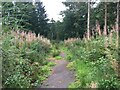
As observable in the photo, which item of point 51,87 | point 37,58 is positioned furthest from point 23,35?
point 51,87

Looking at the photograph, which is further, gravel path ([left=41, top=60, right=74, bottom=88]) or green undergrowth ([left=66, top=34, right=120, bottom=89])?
Result: gravel path ([left=41, top=60, right=74, bottom=88])

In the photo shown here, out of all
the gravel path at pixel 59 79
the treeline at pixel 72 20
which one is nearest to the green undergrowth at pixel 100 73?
the gravel path at pixel 59 79

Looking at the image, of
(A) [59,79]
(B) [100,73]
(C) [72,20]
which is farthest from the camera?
(C) [72,20]

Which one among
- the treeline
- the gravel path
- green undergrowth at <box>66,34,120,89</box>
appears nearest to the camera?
green undergrowth at <box>66,34,120,89</box>

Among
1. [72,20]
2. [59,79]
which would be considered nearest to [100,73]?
[59,79]

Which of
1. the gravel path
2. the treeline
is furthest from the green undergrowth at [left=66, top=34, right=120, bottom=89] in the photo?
the treeline

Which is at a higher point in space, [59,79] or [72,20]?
[72,20]

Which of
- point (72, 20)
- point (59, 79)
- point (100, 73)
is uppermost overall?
point (72, 20)

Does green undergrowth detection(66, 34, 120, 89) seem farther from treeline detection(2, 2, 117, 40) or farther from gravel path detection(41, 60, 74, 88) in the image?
treeline detection(2, 2, 117, 40)

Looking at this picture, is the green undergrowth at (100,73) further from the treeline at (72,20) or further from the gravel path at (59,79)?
the treeline at (72,20)

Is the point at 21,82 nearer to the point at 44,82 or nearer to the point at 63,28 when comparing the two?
the point at 44,82

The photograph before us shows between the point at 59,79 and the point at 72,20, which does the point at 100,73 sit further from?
the point at 72,20

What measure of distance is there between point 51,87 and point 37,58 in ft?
11.3

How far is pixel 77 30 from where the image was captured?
115ft
